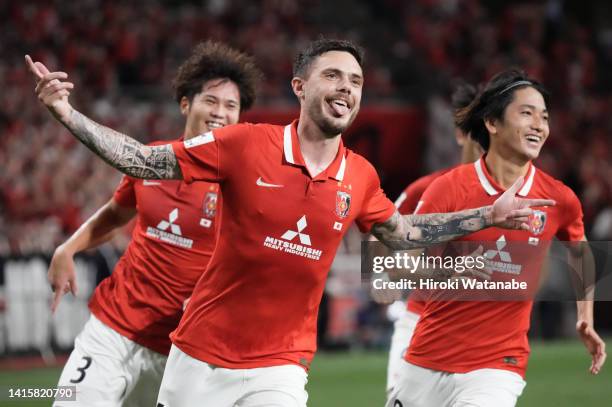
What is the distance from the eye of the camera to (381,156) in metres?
20.2

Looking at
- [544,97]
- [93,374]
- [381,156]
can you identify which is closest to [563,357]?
[381,156]

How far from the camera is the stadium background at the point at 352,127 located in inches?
523

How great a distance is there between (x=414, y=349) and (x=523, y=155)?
4.45 ft

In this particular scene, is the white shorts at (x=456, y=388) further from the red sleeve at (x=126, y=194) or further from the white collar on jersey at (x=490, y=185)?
the red sleeve at (x=126, y=194)

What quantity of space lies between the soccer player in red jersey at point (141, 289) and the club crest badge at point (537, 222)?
1912 millimetres

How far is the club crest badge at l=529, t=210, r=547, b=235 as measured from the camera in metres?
6.05

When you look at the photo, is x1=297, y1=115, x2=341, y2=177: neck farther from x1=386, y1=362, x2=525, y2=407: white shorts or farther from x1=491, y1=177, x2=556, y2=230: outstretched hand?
x1=386, y1=362, x2=525, y2=407: white shorts

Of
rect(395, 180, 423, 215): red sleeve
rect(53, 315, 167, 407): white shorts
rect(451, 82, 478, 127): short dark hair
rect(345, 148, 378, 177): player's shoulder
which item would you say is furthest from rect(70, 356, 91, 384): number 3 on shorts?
rect(451, 82, 478, 127): short dark hair

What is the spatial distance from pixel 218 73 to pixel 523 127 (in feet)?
7.00

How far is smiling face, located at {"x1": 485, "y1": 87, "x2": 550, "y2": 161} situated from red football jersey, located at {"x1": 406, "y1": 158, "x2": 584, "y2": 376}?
6.6 inches

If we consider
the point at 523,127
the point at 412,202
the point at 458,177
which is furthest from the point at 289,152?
the point at 412,202

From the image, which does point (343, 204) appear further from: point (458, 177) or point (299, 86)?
point (458, 177)

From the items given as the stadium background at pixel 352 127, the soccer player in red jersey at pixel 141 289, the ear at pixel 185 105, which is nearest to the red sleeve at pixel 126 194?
the soccer player in red jersey at pixel 141 289

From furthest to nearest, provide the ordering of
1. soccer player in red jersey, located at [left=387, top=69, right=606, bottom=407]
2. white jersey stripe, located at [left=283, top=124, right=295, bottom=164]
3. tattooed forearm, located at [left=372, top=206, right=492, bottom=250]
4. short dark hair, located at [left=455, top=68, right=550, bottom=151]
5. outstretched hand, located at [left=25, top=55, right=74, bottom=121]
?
1. short dark hair, located at [left=455, top=68, right=550, bottom=151]
2. soccer player in red jersey, located at [left=387, top=69, right=606, bottom=407]
3. tattooed forearm, located at [left=372, top=206, right=492, bottom=250]
4. white jersey stripe, located at [left=283, top=124, right=295, bottom=164]
5. outstretched hand, located at [left=25, top=55, right=74, bottom=121]
